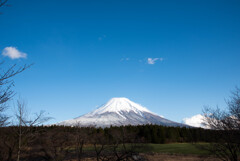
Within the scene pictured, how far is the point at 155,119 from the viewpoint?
167250mm

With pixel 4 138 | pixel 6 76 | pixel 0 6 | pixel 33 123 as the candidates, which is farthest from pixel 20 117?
pixel 0 6

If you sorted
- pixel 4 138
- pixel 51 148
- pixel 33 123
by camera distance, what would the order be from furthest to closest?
pixel 51 148
pixel 4 138
pixel 33 123

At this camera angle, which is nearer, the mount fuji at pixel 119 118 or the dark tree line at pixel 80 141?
the dark tree line at pixel 80 141

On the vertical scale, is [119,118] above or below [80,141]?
above

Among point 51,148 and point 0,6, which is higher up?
point 0,6

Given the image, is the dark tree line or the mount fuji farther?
the mount fuji

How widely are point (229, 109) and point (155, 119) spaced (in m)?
162

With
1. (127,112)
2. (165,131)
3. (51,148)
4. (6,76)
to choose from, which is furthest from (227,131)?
(127,112)

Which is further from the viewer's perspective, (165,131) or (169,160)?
(165,131)

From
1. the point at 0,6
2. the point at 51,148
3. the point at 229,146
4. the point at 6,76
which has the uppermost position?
the point at 0,6

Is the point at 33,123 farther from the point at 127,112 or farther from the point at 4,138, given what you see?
the point at 127,112

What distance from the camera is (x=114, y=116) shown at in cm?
17712

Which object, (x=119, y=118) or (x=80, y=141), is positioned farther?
(x=119, y=118)

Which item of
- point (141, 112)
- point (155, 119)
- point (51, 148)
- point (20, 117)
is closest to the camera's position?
point (20, 117)
